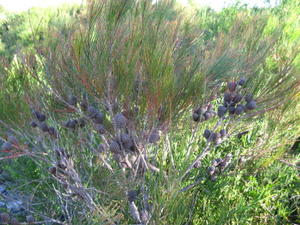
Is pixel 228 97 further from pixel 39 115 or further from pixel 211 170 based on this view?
pixel 39 115

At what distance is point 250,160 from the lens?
5.84ft

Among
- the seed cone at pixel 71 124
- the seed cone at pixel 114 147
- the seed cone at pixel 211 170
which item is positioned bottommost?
the seed cone at pixel 211 170

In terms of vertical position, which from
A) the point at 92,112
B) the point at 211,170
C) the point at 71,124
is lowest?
the point at 211,170

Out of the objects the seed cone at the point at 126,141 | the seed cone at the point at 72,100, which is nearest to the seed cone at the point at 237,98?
the seed cone at the point at 126,141

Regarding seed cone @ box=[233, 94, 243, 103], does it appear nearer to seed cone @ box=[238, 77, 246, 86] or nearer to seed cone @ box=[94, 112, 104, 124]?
seed cone @ box=[238, 77, 246, 86]

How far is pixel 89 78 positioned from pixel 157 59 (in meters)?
0.24

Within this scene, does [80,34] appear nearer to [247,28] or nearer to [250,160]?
[247,28]

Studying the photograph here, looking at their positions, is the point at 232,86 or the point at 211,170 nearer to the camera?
the point at 232,86

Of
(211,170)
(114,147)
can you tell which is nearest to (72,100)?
(114,147)

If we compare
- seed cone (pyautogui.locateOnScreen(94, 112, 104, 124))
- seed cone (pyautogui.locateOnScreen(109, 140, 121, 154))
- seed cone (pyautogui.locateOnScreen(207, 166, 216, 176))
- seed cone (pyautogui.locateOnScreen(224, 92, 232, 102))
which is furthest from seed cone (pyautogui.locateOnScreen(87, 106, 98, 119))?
seed cone (pyautogui.locateOnScreen(207, 166, 216, 176))

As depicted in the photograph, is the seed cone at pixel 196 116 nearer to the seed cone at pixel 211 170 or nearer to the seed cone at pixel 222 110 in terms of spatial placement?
the seed cone at pixel 222 110

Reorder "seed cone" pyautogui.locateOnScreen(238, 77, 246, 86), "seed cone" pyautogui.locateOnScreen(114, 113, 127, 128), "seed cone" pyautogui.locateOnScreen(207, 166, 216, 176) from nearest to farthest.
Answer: "seed cone" pyautogui.locateOnScreen(114, 113, 127, 128) < "seed cone" pyautogui.locateOnScreen(238, 77, 246, 86) < "seed cone" pyautogui.locateOnScreen(207, 166, 216, 176)

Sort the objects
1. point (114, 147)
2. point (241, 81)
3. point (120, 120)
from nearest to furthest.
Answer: point (120, 120)
point (114, 147)
point (241, 81)

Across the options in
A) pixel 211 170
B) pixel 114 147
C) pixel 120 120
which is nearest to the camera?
pixel 120 120
